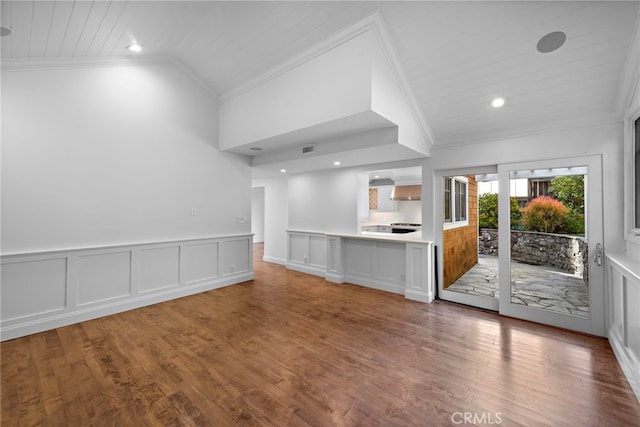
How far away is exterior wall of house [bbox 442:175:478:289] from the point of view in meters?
4.50

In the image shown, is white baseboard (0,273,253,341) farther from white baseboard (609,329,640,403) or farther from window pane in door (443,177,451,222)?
white baseboard (609,329,640,403)

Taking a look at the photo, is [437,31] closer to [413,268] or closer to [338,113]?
[338,113]

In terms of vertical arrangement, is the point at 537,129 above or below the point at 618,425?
above

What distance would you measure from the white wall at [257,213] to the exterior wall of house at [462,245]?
8204mm

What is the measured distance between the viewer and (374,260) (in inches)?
198

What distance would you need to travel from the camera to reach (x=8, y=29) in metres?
2.69

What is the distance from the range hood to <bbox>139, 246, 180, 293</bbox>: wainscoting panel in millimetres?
5897

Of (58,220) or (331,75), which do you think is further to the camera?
(58,220)

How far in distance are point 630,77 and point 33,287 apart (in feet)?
21.8

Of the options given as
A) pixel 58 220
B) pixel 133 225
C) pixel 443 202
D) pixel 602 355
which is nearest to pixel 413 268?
pixel 443 202

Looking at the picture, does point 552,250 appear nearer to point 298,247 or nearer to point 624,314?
point 624,314

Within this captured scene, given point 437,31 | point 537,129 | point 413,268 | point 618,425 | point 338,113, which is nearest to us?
point 618,425

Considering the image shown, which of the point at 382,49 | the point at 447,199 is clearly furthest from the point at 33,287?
the point at 447,199

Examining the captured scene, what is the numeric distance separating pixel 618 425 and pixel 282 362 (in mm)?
2470
